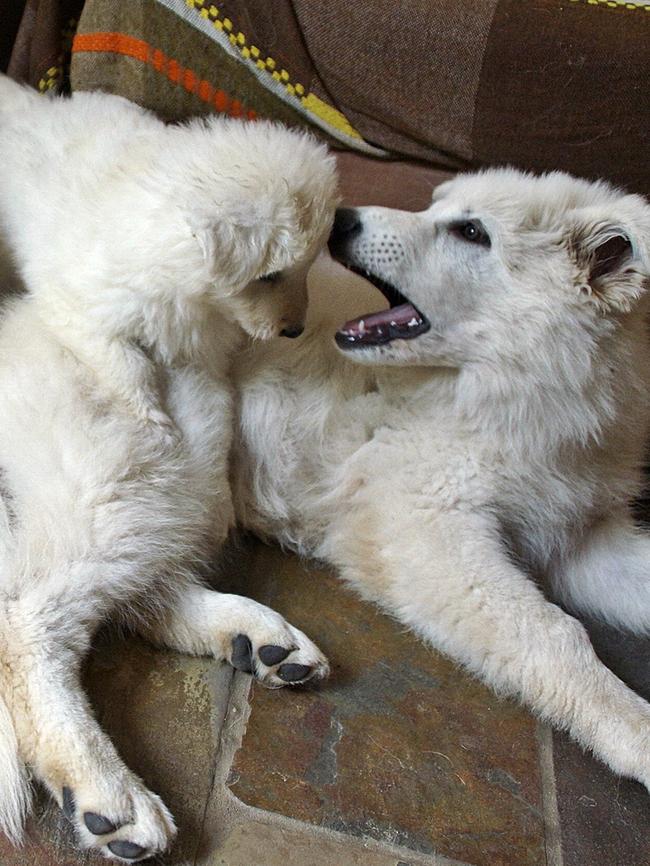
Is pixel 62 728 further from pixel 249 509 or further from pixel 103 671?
pixel 249 509

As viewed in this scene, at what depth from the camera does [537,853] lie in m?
1.73

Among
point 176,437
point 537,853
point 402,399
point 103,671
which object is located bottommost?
point 103,671

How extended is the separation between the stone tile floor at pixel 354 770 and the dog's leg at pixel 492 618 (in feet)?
0.30

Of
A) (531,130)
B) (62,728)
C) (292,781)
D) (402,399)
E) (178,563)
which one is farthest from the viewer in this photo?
(531,130)

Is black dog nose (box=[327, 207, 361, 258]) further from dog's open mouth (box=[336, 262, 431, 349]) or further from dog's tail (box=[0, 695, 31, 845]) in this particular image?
dog's tail (box=[0, 695, 31, 845])

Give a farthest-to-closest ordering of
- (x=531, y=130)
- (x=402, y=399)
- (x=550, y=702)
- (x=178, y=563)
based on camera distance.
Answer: (x=531, y=130)
(x=402, y=399)
(x=178, y=563)
(x=550, y=702)

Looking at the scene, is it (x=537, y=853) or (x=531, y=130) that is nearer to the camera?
(x=537, y=853)

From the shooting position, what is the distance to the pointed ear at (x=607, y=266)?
6.15 feet

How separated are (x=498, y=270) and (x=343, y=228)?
403mm

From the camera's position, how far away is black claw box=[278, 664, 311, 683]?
6.32 feet

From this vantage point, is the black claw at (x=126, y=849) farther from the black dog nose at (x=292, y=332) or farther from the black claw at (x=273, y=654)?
the black dog nose at (x=292, y=332)

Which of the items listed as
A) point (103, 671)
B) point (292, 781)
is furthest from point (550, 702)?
point (103, 671)

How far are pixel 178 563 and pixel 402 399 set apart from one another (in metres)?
A: 0.76

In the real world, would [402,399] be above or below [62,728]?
above
